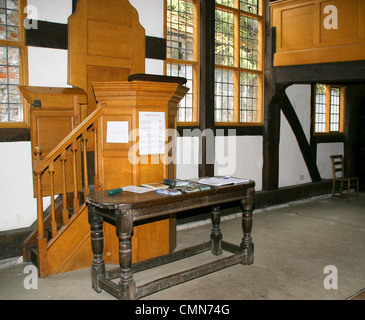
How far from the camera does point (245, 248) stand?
3.98 metres

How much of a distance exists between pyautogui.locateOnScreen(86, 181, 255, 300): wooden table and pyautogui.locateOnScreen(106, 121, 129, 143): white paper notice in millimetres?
723

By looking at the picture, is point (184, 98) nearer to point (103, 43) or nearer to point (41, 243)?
point (103, 43)

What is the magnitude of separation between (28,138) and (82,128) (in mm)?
871

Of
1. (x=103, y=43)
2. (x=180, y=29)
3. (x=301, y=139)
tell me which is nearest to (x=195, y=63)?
(x=180, y=29)

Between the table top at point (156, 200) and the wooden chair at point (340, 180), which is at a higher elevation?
the table top at point (156, 200)

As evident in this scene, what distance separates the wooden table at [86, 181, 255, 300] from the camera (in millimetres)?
2857

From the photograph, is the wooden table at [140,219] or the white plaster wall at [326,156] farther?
the white plaster wall at [326,156]

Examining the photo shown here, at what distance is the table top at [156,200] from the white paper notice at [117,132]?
28.6 inches

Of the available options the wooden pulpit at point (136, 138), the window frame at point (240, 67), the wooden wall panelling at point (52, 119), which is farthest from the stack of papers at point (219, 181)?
the window frame at point (240, 67)

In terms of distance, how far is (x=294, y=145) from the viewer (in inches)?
291

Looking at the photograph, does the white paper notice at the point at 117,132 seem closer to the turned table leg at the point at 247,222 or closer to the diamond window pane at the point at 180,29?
the turned table leg at the point at 247,222

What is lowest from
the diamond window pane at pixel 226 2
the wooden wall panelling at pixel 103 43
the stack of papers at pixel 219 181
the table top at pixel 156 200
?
the table top at pixel 156 200

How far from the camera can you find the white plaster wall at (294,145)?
7180 millimetres

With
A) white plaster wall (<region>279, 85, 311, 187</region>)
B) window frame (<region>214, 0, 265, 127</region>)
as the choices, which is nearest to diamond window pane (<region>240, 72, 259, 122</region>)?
window frame (<region>214, 0, 265, 127</region>)
